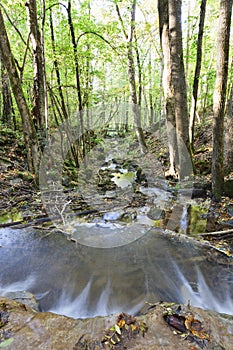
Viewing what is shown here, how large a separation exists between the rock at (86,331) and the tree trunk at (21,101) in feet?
16.6

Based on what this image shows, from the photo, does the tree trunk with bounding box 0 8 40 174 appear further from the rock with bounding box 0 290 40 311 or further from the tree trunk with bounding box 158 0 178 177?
the tree trunk with bounding box 158 0 178 177

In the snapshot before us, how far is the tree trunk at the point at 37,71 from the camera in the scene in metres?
7.75

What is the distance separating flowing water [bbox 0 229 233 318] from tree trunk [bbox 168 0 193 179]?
363cm

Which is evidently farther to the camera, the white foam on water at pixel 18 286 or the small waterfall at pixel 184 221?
the small waterfall at pixel 184 221

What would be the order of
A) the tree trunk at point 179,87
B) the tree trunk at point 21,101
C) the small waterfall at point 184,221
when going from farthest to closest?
the tree trunk at point 179,87 → the tree trunk at point 21,101 → the small waterfall at point 184,221

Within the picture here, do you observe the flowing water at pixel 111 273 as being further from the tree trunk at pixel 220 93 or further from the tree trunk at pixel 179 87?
the tree trunk at pixel 179 87

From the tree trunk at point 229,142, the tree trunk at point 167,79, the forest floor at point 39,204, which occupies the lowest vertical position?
the forest floor at point 39,204

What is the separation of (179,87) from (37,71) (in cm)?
526

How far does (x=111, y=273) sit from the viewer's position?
4.24 m

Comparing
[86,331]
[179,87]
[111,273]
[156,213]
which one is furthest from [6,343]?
[179,87]

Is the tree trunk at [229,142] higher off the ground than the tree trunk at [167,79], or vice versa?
the tree trunk at [167,79]

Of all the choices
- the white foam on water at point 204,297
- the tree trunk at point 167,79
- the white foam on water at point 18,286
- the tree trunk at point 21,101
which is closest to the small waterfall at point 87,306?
the white foam on water at point 18,286

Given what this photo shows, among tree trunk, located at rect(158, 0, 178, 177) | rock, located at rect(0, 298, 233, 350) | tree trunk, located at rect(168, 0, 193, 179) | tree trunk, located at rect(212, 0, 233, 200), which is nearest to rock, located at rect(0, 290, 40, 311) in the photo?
rock, located at rect(0, 298, 233, 350)

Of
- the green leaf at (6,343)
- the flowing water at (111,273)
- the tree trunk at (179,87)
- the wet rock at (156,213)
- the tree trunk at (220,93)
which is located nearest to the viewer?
the green leaf at (6,343)
